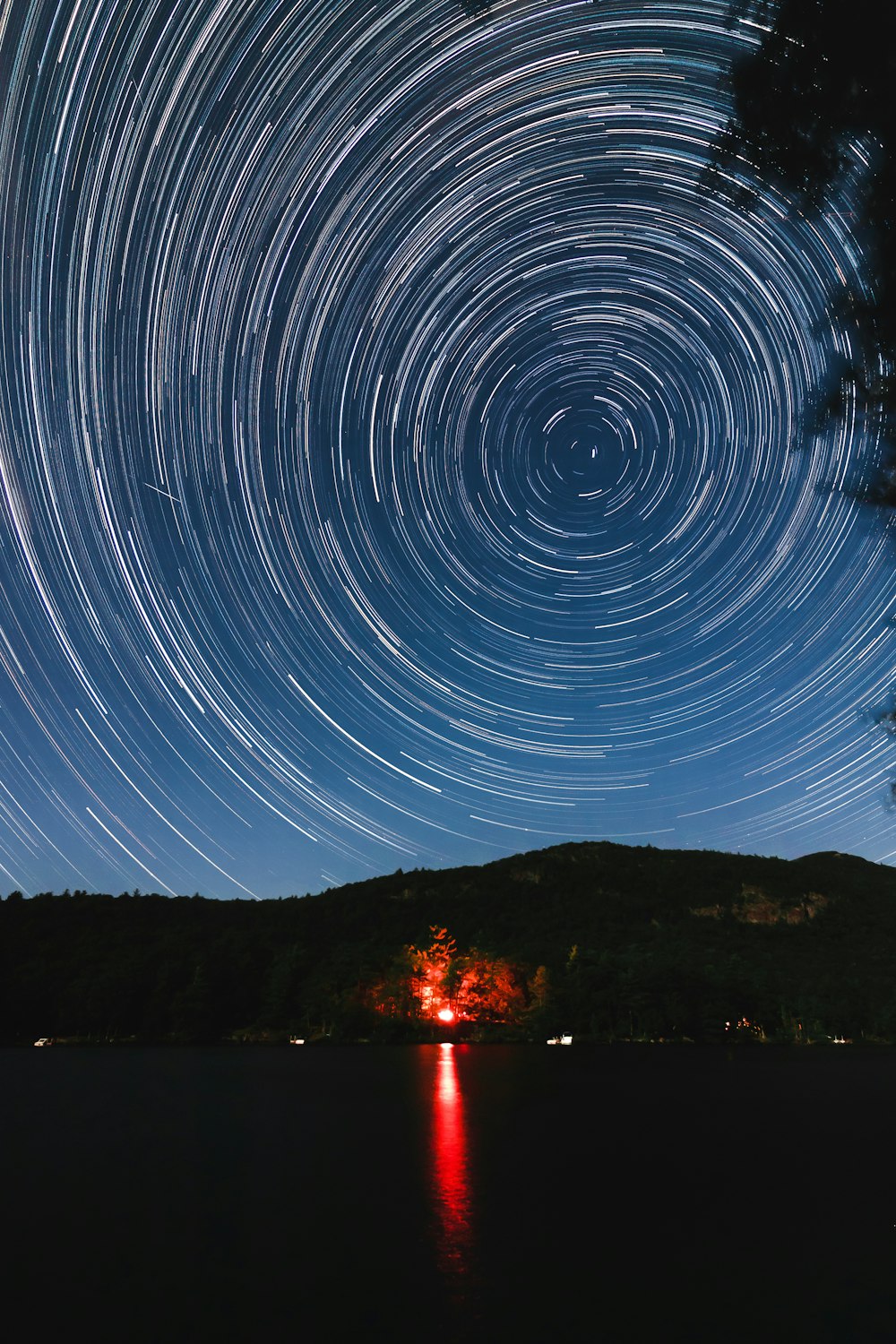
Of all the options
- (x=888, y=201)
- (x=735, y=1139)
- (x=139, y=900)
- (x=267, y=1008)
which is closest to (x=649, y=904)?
(x=267, y=1008)

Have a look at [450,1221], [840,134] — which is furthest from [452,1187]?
[840,134]

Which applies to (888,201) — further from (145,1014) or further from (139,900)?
(139,900)

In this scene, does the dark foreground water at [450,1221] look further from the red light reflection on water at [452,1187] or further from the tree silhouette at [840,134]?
the tree silhouette at [840,134]

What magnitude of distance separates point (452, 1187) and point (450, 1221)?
1921 mm

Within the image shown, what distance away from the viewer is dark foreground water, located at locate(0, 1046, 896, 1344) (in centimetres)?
560

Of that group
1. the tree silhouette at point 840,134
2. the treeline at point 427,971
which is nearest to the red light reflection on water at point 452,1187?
the tree silhouette at point 840,134

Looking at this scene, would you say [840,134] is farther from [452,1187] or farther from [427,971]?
[427,971]

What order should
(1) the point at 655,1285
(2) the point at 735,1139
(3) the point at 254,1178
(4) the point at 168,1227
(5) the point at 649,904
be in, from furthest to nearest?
(5) the point at 649,904 < (2) the point at 735,1139 < (3) the point at 254,1178 < (4) the point at 168,1227 < (1) the point at 655,1285

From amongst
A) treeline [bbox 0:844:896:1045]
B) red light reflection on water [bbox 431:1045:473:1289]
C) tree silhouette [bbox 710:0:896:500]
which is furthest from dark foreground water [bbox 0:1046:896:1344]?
treeline [bbox 0:844:896:1045]

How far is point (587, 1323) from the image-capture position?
542 centimetres

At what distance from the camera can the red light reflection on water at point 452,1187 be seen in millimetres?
7145

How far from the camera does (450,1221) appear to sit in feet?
27.7

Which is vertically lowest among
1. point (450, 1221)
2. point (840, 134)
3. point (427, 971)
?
point (450, 1221)

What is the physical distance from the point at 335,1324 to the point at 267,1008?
65.0 m
